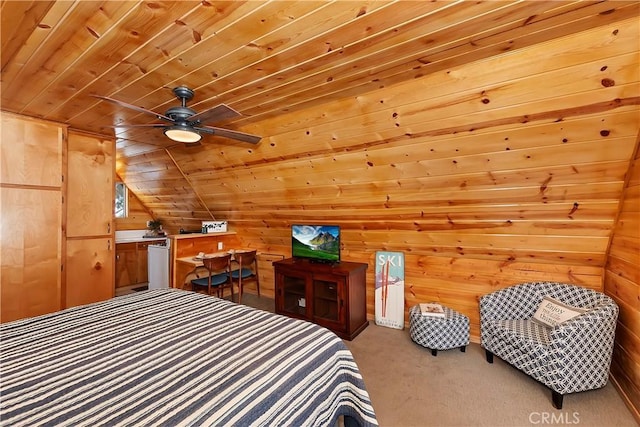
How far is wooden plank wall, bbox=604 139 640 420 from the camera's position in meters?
2.00

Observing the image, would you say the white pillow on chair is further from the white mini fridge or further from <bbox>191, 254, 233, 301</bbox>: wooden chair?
the white mini fridge

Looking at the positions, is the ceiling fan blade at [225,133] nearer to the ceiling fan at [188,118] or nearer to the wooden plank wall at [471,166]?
the ceiling fan at [188,118]

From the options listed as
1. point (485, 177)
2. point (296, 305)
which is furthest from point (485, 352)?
point (296, 305)

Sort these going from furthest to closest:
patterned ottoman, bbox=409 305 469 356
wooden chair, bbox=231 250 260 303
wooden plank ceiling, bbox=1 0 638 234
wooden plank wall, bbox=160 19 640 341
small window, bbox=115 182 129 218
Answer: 1. small window, bbox=115 182 129 218
2. wooden chair, bbox=231 250 260 303
3. patterned ottoman, bbox=409 305 469 356
4. wooden plank wall, bbox=160 19 640 341
5. wooden plank ceiling, bbox=1 0 638 234

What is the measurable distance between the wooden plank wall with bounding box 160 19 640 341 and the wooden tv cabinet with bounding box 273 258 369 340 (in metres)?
0.41

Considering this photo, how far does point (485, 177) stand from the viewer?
244cm

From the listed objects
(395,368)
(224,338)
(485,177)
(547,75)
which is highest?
(547,75)

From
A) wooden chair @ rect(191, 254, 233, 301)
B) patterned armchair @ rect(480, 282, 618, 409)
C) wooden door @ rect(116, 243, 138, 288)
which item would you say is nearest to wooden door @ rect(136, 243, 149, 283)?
wooden door @ rect(116, 243, 138, 288)

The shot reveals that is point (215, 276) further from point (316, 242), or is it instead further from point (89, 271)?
point (316, 242)

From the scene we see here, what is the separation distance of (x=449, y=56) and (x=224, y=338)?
6.80 feet

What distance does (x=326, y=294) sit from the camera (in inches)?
135

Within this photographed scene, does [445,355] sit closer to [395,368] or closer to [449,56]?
[395,368]

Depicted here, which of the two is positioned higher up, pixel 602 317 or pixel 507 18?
pixel 507 18

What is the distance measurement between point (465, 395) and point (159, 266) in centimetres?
399
